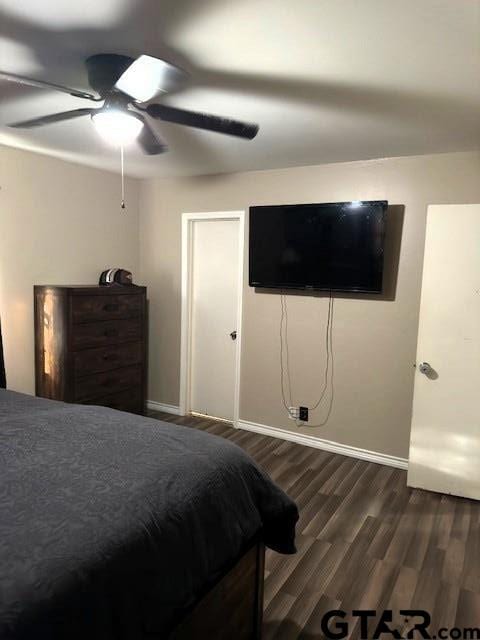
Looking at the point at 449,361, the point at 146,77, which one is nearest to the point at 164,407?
the point at 449,361

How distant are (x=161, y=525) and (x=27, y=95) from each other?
2129mm

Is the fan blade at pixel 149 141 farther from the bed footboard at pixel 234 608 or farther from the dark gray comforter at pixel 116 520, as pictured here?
the bed footboard at pixel 234 608

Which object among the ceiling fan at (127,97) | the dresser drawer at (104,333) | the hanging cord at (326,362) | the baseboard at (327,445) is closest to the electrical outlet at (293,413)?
the hanging cord at (326,362)

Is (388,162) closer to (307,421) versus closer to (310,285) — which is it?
(310,285)

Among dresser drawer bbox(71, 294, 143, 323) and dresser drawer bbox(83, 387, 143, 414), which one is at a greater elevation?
dresser drawer bbox(71, 294, 143, 323)

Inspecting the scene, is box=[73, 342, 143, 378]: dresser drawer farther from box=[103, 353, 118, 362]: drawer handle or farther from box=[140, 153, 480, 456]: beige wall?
box=[140, 153, 480, 456]: beige wall

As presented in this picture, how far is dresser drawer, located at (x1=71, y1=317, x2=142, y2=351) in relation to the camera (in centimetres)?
343

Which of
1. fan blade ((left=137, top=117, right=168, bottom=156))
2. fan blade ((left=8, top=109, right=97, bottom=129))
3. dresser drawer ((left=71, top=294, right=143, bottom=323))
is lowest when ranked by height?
dresser drawer ((left=71, top=294, right=143, bottom=323))

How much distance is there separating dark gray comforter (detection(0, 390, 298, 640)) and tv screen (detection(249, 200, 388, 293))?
1.99 m

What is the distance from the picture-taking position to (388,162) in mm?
3254

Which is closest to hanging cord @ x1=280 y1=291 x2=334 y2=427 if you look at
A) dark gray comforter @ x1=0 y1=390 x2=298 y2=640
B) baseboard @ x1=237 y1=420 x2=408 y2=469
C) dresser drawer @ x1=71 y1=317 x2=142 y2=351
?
baseboard @ x1=237 y1=420 x2=408 y2=469

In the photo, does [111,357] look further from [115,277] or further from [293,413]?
[293,413]

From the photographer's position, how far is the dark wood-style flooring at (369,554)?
199 centimetres

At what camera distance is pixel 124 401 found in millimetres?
3896
